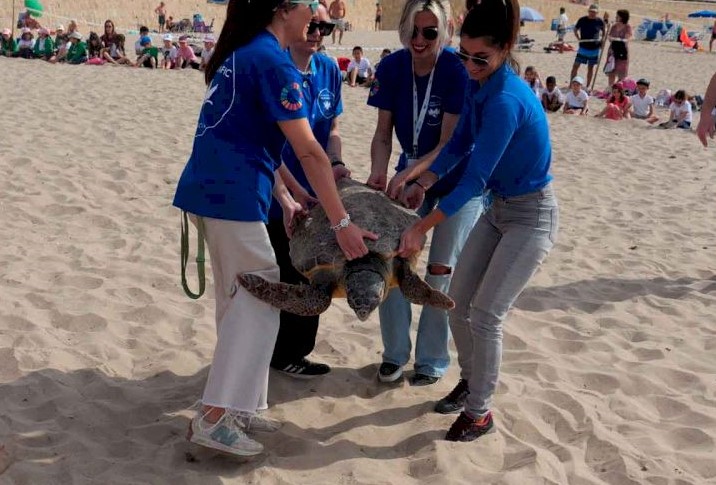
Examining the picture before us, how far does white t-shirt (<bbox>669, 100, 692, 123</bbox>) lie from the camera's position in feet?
37.7

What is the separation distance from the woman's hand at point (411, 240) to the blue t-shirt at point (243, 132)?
0.55 m

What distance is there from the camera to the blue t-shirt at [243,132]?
7.73 feet

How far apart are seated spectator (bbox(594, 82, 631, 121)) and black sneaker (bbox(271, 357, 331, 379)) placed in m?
10.1

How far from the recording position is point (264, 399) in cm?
302

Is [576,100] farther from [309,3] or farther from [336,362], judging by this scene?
[309,3]

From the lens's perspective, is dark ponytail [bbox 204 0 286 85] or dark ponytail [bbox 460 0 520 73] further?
dark ponytail [bbox 460 0 520 73]

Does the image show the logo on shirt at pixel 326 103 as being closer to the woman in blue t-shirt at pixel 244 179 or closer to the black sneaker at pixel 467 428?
the woman in blue t-shirt at pixel 244 179

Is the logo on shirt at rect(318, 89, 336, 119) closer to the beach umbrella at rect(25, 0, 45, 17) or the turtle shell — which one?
→ the turtle shell

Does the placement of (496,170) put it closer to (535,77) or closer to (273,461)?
(273,461)

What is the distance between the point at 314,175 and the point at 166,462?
122 centimetres

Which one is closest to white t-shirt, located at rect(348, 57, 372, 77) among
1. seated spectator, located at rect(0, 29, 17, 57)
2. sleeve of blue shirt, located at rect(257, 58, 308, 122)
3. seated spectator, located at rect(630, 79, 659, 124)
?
seated spectator, located at rect(630, 79, 659, 124)

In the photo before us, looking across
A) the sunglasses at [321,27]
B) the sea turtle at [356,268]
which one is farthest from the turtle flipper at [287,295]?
the sunglasses at [321,27]

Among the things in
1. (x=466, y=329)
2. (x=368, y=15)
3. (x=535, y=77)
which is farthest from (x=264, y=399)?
(x=368, y=15)

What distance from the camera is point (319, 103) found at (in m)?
3.22
